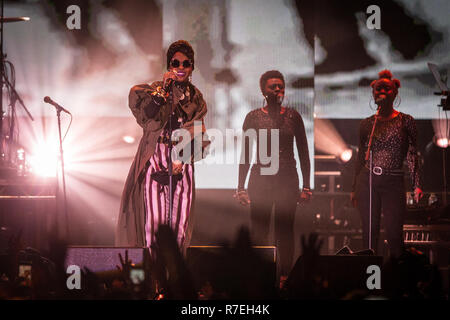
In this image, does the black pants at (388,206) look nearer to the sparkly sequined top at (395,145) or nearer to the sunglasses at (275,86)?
the sparkly sequined top at (395,145)

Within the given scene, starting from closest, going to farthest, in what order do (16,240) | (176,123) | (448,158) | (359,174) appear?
(16,240) < (176,123) < (359,174) < (448,158)

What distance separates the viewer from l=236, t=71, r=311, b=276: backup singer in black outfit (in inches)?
171

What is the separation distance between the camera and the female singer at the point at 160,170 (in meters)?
3.61

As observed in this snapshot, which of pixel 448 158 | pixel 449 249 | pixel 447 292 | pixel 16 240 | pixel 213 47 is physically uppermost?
pixel 213 47

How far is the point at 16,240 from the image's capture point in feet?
8.45

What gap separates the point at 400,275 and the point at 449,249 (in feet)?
11.3

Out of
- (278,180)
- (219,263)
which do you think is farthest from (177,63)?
(219,263)

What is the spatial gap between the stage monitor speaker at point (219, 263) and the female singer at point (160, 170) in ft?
2.42

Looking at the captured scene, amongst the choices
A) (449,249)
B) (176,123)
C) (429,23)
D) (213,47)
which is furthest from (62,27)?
(449,249)

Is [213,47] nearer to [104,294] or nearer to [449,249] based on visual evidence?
[449,249]

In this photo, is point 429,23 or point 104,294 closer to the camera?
point 104,294

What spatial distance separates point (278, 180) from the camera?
434 cm

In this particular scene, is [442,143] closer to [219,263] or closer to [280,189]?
[280,189]

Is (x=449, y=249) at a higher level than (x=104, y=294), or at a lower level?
lower
